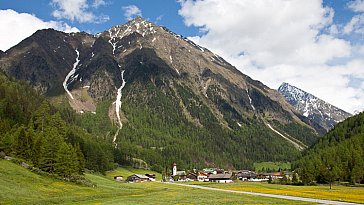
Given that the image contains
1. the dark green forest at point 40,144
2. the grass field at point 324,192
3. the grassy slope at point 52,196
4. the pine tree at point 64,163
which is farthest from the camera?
the dark green forest at point 40,144

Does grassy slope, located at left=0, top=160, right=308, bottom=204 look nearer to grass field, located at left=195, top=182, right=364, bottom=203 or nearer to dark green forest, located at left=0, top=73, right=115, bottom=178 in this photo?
dark green forest, located at left=0, top=73, right=115, bottom=178

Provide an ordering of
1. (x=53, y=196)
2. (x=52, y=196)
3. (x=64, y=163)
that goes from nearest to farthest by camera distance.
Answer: (x=52, y=196), (x=53, y=196), (x=64, y=163)

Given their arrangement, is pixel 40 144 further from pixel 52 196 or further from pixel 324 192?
pixel 324 192

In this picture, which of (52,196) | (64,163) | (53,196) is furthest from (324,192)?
(64,163)

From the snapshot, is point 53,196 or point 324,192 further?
point 324,192

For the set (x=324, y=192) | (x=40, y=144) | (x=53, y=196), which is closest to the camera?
(x=53, y=196)

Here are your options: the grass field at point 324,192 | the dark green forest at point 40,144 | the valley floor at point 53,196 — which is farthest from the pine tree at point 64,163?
the grass field at point 324,192

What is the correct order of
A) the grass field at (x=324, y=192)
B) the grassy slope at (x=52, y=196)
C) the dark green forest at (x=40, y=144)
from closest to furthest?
1. the grassy slope at (x=52, y=196)
2. the grass field at (x=324, y=192)
3. the dark green forest at (x=40, y=144)

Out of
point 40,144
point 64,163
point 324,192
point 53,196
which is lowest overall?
point 53,196

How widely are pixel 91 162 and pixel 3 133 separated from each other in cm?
5513

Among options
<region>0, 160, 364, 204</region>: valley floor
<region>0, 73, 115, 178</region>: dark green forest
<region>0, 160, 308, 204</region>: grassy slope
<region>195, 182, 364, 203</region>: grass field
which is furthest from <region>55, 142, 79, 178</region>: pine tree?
<region>195, 182, 364, 203</region>: grass field

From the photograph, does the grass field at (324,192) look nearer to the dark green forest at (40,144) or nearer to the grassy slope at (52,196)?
the grassy slope at (52,196)

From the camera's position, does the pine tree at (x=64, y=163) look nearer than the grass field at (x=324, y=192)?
No

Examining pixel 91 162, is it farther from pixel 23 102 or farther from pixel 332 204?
pixel 332 204
